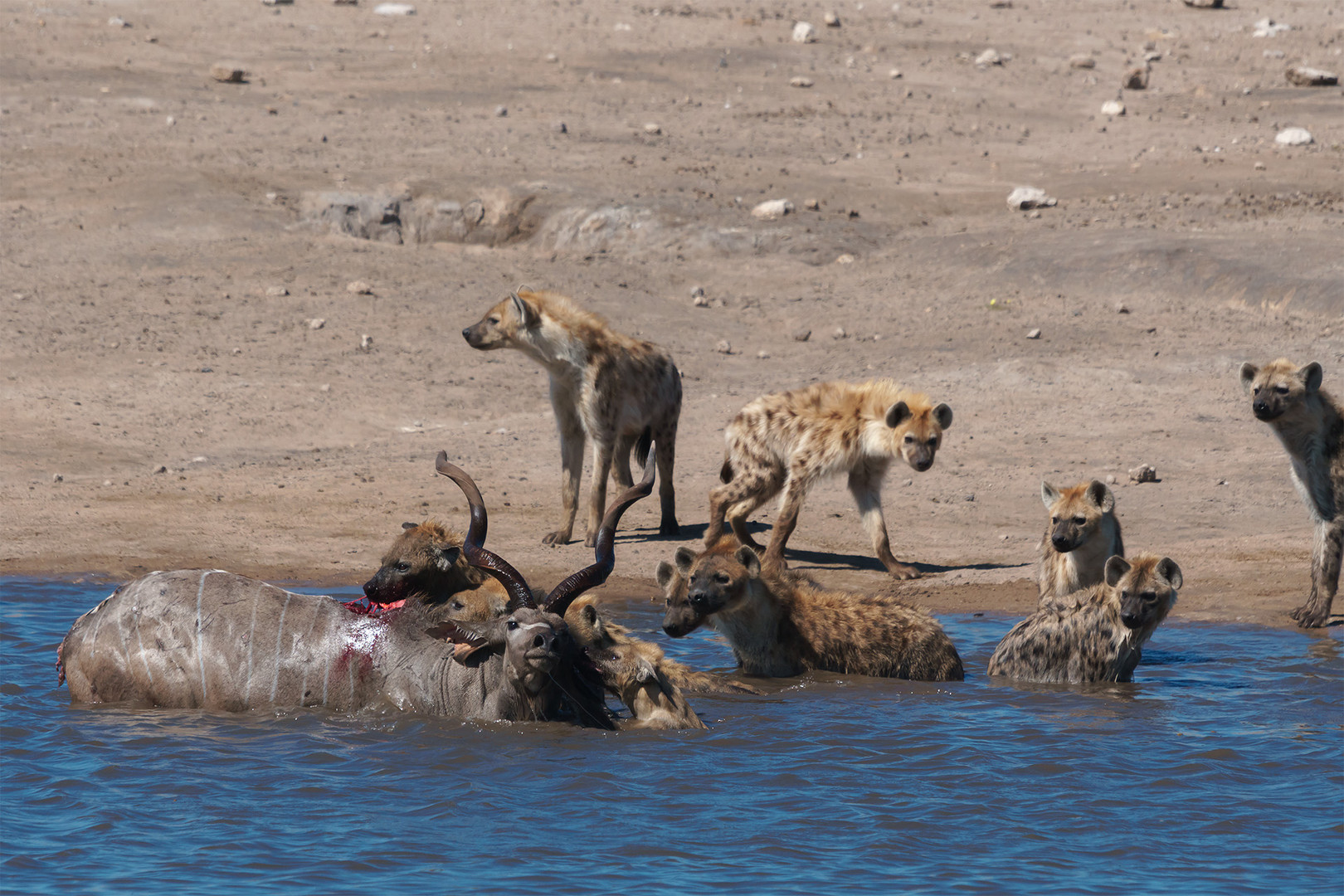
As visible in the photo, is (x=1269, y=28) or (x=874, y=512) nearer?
(x=874, y=512)

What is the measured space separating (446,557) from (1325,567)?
5.19 metres

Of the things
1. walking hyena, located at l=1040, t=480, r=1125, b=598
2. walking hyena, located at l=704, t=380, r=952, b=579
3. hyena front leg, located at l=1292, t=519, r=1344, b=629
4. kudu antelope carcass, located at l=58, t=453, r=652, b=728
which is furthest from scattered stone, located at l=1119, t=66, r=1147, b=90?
kudu antelope carcass, located at l=58, t=453, r=652, b=728

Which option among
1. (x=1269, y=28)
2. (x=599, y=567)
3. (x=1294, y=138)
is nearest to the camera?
(x=599, y=567)

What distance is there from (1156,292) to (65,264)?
10.2 m

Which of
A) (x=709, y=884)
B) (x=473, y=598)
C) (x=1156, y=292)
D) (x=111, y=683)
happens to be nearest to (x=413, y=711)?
(x=473, y=598)

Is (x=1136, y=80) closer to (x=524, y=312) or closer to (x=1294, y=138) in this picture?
(x=1294, y=138)

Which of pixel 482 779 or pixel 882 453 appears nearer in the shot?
pixel 482 779

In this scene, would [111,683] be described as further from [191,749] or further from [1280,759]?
[1280,759]

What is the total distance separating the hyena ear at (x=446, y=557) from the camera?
7355 mm

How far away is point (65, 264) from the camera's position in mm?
15984

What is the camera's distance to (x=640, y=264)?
16.9 m

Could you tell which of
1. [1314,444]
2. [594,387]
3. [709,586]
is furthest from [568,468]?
[1314,444]

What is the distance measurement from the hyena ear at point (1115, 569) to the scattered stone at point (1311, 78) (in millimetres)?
16568

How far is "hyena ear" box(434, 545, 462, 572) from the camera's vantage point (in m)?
7.36
